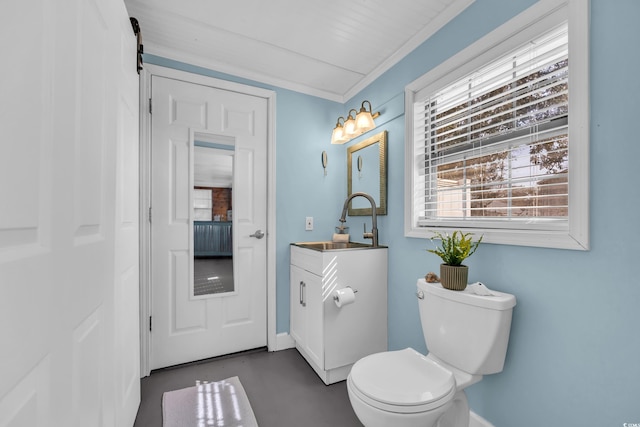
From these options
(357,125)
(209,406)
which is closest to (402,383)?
(209,406)

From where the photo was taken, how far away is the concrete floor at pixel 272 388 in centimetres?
152

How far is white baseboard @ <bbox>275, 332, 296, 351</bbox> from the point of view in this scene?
7.59ft

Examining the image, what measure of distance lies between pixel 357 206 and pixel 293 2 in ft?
4.96

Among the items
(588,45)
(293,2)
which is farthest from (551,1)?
(293,2)

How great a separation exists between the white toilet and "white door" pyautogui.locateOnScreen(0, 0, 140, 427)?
3.06 ft

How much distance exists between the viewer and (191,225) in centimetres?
209

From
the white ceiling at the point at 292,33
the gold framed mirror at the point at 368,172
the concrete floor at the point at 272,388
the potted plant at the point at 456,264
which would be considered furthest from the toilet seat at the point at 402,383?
the white ceiling at the point at 292,33

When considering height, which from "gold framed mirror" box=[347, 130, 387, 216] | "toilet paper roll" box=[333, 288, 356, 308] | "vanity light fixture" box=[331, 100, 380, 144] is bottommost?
"toilet paper roll" box=[333, 288, 356, 308]

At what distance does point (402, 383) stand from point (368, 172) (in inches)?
61.7

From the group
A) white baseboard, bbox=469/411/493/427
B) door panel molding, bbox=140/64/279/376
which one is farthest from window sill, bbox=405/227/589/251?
door panel molding, bbox=140/64/279/376

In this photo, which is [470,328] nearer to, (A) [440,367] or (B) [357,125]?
(A) [440,367]

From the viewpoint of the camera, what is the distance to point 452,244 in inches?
55.3

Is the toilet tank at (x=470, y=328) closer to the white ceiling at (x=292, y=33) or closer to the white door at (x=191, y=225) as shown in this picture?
the white door at (x=191, y=225)

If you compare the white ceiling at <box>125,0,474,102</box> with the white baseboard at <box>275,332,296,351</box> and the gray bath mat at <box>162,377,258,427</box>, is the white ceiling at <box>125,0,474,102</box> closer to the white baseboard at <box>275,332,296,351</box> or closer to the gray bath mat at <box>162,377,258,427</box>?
the white baseboard at <box>275,332,296,351</box>
